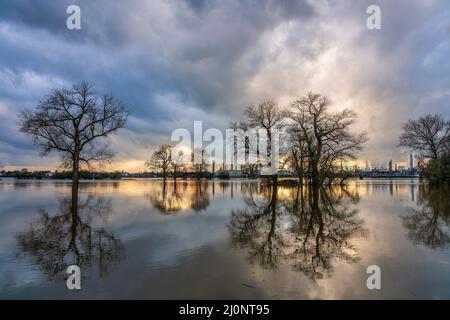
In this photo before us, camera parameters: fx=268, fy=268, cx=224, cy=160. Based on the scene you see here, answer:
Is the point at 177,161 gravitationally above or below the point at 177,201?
above

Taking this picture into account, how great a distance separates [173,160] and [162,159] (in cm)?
339

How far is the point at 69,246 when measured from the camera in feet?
22.3

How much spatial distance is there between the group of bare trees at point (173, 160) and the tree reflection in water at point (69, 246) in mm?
68803

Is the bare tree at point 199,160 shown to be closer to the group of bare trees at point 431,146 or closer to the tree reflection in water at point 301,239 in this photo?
the group of bare trees at point 431,146

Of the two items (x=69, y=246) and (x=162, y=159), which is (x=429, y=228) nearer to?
(x=69, y=246)

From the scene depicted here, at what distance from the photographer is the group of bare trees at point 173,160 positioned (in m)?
81.8

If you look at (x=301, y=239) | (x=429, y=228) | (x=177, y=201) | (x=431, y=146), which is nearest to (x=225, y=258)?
(x=301, y=239)

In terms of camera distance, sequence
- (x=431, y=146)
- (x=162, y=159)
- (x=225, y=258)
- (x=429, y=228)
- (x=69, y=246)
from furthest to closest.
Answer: (x=162, y=159)
(x=431, y=146)
(x=429, y=228)
(x=69, y=246)
(x=225, y=258)

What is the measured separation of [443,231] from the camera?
28.1 ft

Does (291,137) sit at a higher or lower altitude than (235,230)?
higher

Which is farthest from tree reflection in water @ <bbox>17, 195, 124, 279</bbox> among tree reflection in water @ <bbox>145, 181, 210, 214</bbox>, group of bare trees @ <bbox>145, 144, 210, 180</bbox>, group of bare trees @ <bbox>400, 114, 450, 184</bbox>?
group of bare trees @ <bbox>145, 144, 210, 180</bbox>
